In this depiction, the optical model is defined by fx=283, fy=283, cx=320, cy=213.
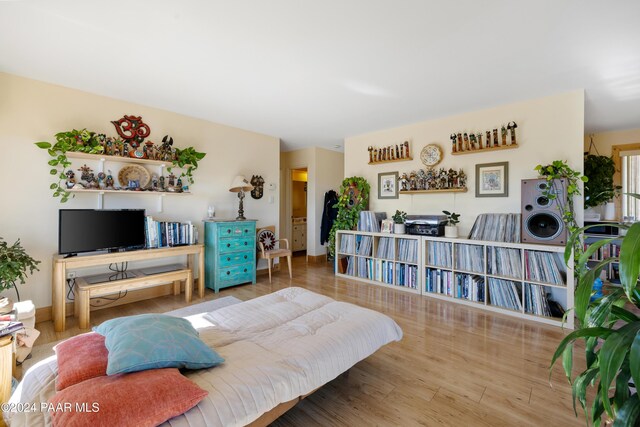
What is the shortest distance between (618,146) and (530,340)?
3.89m

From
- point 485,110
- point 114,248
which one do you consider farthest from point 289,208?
point 485,110

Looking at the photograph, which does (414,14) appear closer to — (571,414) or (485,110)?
(485,110)

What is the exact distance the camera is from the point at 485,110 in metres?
3.55

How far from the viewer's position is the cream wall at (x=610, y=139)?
421 centimetres

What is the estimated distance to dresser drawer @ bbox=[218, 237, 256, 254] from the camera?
151 inches

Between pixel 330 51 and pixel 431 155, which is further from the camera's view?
pixel 431 155

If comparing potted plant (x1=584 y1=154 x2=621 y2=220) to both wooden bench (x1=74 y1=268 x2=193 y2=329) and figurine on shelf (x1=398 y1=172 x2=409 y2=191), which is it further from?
wooden bench (x1=74 y1=268 x2=193 y2=329)

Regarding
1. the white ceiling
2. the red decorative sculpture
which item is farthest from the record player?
the red decorative sculpture

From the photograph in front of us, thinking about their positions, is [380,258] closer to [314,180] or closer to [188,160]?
[314,180]

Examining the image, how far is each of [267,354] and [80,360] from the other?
0.78 m

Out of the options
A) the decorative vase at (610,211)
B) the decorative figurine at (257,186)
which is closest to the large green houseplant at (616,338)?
the decorative figurine at (257,186)

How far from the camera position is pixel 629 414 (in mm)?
776

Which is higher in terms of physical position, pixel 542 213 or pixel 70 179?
pixel 70 179

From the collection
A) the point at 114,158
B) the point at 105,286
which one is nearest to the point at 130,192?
the point at 114,158
